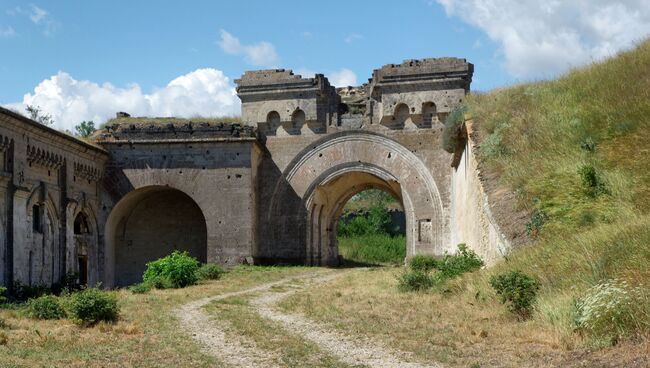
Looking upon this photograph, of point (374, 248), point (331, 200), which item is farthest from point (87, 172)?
point (374, 248)

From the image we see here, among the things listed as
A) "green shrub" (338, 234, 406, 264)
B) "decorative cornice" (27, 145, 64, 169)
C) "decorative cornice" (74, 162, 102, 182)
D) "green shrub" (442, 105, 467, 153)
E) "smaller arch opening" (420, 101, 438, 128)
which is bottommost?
"green shrub" (338, 234, 406, 264)

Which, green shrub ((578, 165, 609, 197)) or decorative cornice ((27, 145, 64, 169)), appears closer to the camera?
green shrub ((578, 165, 609, 197))

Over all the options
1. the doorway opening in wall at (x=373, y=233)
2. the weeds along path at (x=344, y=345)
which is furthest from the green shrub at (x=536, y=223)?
the doorway opening in wall at (x=373, y=233)

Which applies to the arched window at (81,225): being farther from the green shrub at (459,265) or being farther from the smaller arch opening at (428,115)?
the green shrub at (459,265)

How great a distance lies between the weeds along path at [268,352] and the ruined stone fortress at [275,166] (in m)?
9.27

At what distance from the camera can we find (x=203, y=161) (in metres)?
23.8

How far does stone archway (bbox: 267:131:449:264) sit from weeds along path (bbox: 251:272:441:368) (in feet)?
37.0

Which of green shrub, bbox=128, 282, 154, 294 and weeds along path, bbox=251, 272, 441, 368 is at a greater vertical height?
weeds along path, bbox=251, 272, 441, 368

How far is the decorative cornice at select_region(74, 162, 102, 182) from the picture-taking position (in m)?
22.0

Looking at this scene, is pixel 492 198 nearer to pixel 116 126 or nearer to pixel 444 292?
pixel 444 292

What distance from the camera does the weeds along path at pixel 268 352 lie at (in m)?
8.23

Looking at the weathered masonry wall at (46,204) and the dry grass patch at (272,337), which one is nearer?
the dry grass patch at (272,337)

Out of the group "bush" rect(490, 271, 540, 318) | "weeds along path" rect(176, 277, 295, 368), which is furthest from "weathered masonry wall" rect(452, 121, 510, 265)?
"weeds along path" rect(176, 277, 295, 368)

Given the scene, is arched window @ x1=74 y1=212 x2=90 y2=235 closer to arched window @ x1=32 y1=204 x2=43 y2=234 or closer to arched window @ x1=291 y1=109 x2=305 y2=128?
arched window @ x1=32 y1=204 x2=43 y2=234
